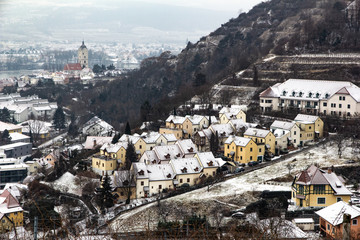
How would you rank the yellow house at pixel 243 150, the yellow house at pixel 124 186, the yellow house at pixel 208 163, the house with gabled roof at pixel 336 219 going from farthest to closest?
the yellow house at pixel 243 150 < the yellow house at pixel 208 163 < the yellow house at pixel 124 186 < the house with gabled roof at pixel 336 219

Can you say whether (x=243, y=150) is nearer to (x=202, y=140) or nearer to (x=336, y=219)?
(x=202, y=140)

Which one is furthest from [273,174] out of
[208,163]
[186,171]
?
[186,171]

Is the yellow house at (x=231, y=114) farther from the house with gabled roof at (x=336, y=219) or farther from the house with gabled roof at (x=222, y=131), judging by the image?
the house with gabled roof at (x=336, y=219)

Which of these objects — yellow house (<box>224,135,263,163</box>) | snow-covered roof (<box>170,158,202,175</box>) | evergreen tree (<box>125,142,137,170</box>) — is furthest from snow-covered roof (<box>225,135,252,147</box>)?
evergreen tree (<box>125,142,137,170</box>)

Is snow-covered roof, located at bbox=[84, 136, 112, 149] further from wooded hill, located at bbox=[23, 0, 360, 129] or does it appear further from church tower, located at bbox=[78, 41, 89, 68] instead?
church tower, located at bbox=[78, 41, 89, 68]

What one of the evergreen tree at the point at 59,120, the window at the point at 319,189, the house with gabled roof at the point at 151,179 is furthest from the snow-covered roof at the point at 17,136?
the window at the point at 319,189

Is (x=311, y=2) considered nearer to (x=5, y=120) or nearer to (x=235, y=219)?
(x=5, y=120)
